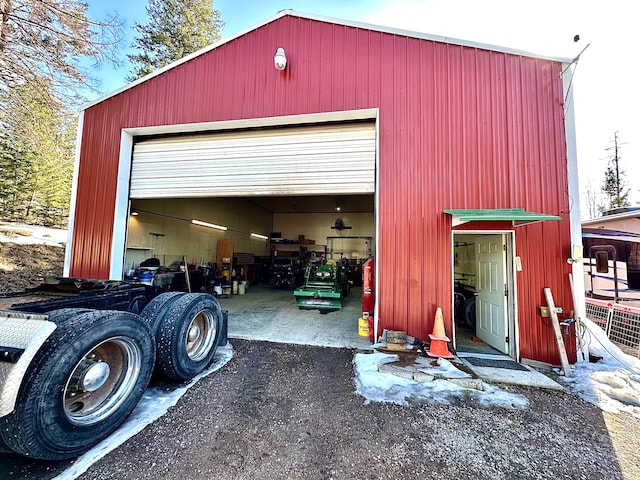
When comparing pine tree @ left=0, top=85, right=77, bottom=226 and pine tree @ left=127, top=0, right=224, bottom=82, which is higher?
pine tree @ left=127, top=0, right=224, bottom=82

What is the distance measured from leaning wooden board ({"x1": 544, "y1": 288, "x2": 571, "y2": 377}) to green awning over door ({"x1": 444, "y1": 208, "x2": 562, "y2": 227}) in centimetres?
108

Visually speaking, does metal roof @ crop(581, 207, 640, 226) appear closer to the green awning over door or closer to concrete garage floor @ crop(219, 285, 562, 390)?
the green awning over door

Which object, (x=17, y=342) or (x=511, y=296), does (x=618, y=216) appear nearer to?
(x=511, y=296)

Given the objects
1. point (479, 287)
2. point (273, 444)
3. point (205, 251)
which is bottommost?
point (273, 444)

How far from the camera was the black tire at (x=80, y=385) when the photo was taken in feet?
5.06

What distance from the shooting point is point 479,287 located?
4809mm

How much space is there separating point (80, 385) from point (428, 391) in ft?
10.2

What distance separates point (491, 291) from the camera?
438 cm

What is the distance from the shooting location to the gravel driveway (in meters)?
1.77

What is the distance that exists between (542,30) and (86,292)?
23.5 ft

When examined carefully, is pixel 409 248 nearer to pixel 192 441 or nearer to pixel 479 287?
pixel 479 287

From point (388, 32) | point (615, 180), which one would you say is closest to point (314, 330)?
point (388, 32)

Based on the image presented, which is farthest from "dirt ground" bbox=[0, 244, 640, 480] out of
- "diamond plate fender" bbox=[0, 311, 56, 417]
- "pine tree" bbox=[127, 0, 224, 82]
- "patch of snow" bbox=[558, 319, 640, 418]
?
"pine tree" bbox=[127, 0, 224, 82]

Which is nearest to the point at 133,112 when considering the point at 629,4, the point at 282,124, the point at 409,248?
the point at 282,124
